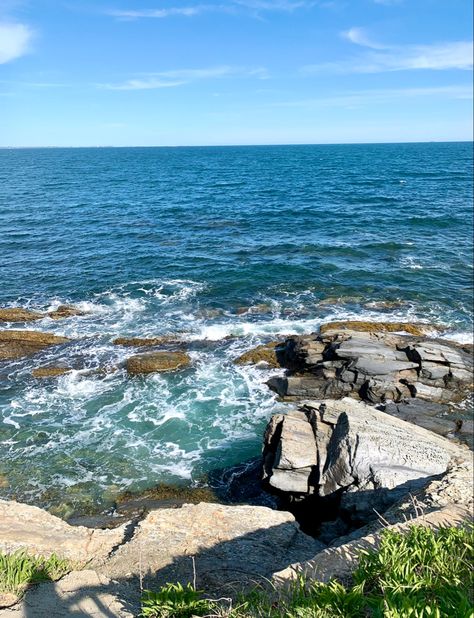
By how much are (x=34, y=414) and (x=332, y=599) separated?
16.2 meters

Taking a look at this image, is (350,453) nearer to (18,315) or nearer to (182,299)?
(182,299)

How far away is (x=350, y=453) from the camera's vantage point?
1250 cm

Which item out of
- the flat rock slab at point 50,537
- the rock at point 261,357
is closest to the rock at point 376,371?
the rock at point 261,357

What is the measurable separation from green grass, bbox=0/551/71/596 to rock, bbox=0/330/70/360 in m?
16.8

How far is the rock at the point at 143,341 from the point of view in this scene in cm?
2362

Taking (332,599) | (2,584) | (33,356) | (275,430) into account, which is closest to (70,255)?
(33,356)

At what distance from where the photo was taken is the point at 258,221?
50531 mm

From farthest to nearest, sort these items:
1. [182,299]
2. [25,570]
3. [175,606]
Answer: [182,299] < [25,570] < [175,606]

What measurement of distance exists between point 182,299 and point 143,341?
6283mm

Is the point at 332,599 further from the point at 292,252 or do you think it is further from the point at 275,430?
the point at 292,252

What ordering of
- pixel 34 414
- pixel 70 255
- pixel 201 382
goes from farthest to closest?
pixel 70 255 → pixel 201 382 → pixel 34 414

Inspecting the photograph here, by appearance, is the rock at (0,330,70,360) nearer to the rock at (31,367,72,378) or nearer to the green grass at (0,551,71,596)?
the rock at (31,367,72,378)

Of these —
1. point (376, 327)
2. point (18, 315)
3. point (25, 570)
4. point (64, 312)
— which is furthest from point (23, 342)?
point (376, 327)

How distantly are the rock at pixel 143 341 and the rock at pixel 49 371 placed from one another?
3128mm
